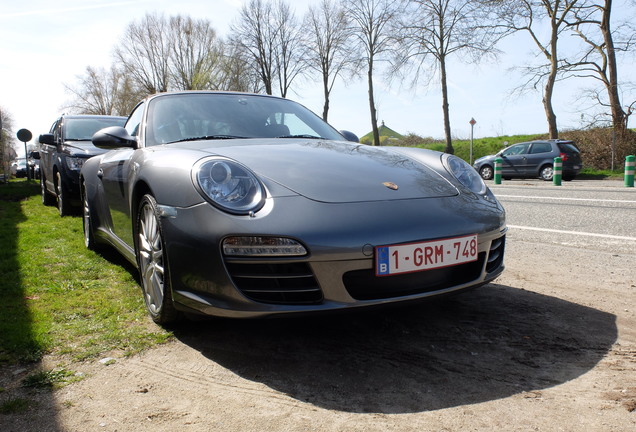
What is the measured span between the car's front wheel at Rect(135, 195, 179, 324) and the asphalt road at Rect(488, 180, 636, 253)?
3.68 meters

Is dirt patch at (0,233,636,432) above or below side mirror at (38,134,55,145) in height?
below

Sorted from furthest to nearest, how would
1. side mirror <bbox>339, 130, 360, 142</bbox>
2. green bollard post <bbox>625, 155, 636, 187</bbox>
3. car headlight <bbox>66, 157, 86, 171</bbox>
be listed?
1. green bollard post <bbox>625, 155, 636, 187</bbox>
2. car headlight <bbox>66, 157, 86, 171</bbox>
3. side mirror <bbox>339, 130, 360, 142</bbox>

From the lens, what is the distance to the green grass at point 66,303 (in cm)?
242

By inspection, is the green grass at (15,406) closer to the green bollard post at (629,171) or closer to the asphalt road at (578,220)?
the asphalt road at (578,220)

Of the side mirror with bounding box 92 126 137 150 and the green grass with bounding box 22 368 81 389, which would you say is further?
the side mirror with bounding box 92 126 137 150

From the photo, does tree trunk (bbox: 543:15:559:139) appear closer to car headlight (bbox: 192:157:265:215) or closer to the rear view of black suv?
the rear view of black suv

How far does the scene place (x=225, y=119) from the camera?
129 inches

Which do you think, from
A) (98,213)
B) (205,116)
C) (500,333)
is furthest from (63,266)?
(500,333)

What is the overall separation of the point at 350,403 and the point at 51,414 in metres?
1.03

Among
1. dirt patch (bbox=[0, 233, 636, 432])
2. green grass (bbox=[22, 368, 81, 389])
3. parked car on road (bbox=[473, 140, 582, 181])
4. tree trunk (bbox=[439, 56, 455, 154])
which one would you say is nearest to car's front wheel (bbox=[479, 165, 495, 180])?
parked car on road (bbox=[473, 140, 582, 181])

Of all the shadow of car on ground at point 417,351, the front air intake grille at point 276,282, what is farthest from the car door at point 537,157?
the front air intake grille at point 276,282

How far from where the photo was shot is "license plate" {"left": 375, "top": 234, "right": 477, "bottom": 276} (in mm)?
2070

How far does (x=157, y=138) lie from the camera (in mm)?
3088

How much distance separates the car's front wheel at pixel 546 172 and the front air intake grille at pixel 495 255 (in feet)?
49.6
